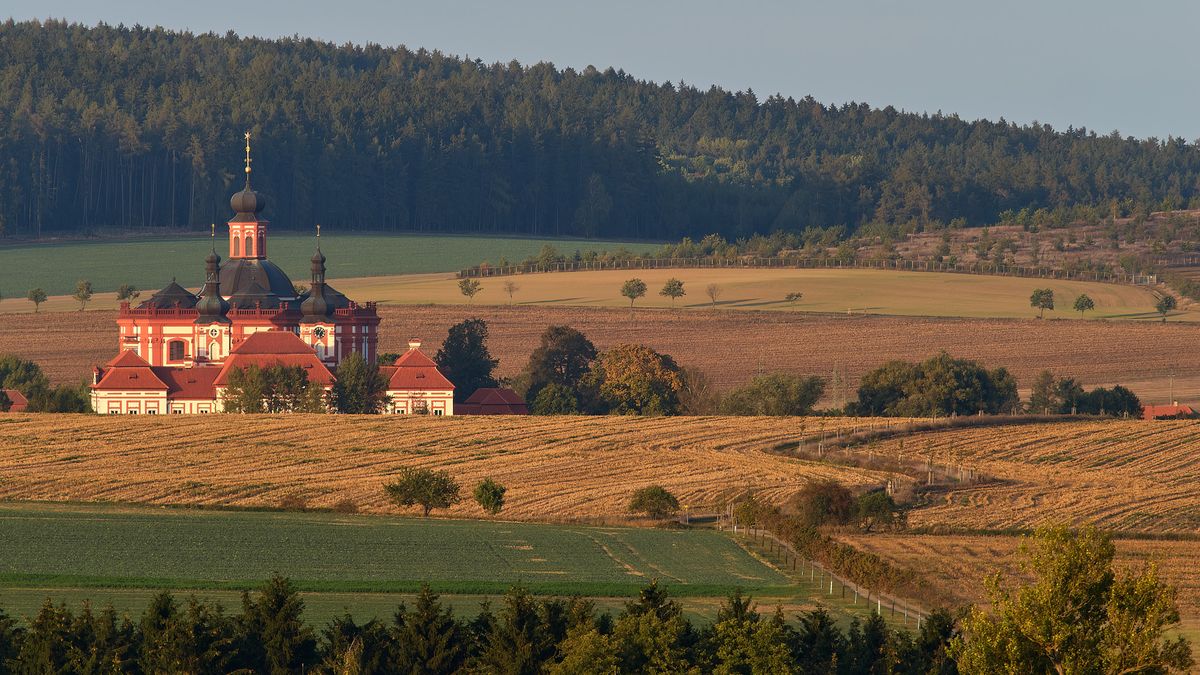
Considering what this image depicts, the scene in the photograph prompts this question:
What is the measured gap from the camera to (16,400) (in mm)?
105938

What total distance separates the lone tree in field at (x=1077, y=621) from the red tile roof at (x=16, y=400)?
75719 millimetres

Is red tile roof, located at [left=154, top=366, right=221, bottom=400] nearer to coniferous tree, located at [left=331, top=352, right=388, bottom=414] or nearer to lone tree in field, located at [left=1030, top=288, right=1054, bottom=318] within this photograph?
coniferous tree, located at [left=331, top=352, right=388, bottom=414]

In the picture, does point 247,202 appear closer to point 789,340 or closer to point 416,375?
point 416,375

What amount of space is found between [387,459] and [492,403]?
83.8ft

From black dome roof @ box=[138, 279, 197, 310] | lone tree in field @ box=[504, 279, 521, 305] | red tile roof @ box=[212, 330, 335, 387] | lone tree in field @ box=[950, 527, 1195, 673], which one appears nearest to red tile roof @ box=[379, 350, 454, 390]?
red tile roof @ box=[212, 330, 335, 387]

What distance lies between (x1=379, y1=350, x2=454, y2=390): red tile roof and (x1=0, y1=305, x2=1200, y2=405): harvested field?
1400 cm

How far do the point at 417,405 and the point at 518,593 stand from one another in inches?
2586

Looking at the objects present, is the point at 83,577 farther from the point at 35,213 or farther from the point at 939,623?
the point at 35,213

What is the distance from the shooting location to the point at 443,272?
164 metres

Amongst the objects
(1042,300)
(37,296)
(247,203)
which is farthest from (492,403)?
(1042,300)

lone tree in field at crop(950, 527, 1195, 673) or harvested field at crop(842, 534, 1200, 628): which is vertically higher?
lone tree in field at crop(950, 527, 1195, 673)

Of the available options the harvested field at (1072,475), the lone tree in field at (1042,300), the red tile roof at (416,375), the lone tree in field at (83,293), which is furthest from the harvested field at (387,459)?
the lone tree in field at (83,293)

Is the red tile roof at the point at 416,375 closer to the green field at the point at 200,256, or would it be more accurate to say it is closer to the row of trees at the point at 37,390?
the row of trees at the point at 37,390

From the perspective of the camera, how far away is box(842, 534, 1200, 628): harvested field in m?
52.6
